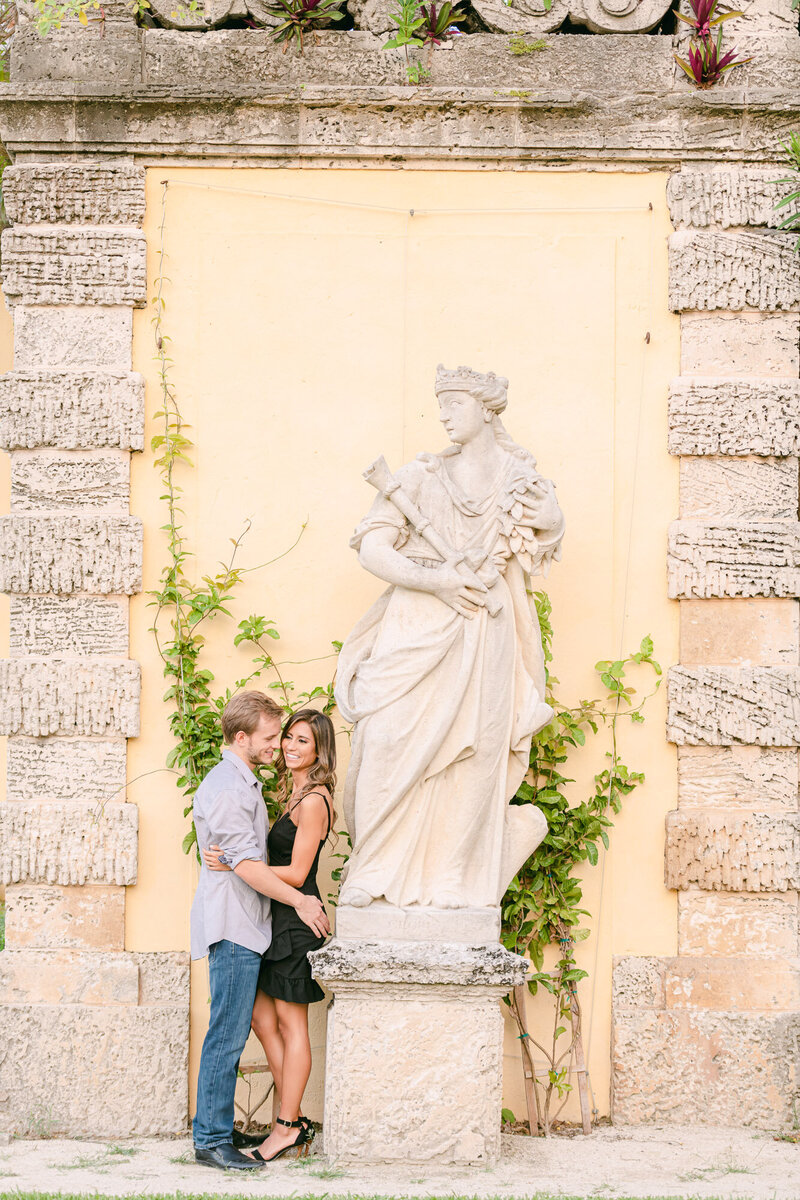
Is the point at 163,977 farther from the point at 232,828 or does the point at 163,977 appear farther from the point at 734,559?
the point at 734,559

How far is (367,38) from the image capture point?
512cm

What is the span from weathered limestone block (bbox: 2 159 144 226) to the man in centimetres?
215

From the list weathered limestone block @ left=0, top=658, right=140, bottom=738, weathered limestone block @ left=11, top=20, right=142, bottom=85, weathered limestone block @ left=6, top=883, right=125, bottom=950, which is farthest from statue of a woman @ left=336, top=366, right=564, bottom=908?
weathered limestone block @ left=11, top=20, right=142, bottom=85

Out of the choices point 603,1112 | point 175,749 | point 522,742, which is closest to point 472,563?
point 522,742

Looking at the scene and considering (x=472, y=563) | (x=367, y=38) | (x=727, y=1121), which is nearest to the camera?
(x=472, y=563)

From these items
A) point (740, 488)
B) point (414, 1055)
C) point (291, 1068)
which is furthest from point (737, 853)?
point (291, 1068)

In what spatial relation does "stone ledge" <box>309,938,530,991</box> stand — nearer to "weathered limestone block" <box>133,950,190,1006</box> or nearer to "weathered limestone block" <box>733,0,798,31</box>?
"weathered limestone block" <box>133,950,190,1006</box>

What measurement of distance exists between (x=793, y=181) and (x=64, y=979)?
3914 mm

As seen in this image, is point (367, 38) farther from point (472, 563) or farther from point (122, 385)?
point (472, 563)

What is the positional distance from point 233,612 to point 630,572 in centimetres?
146

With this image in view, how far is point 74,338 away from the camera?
16.5 ft

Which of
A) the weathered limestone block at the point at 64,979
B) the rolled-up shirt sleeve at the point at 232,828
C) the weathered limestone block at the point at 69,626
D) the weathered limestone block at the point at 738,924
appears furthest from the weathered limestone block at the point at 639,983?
the weathered limestone block at the point at 69,626

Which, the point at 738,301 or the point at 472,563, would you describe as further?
the point at 738,301

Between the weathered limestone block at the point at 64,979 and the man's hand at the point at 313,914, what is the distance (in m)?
0.83
